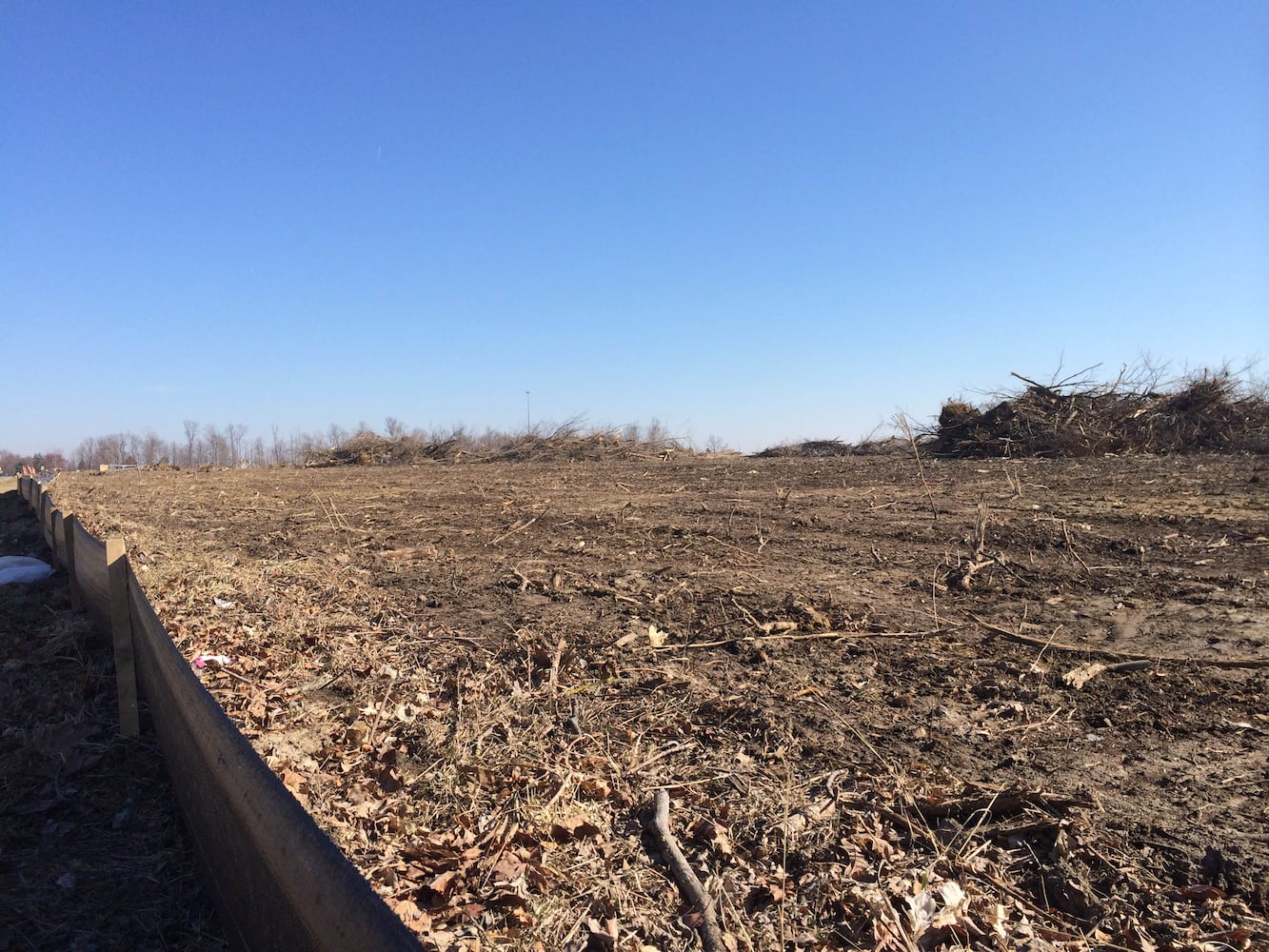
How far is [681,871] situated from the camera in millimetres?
2303

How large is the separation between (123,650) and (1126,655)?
5258mm

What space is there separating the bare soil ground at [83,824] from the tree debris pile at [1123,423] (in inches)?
607

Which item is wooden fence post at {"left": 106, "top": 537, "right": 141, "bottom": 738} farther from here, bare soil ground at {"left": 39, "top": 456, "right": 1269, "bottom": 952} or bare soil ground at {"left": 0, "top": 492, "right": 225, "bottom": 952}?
bare soil ground at {"left": 39, "top": 456, "right": 1269, "bottom": 952}

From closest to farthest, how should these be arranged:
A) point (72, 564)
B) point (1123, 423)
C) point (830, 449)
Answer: point (72, 564)
point (1123, 423)
point (830, 449)

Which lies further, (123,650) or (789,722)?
(123,650)

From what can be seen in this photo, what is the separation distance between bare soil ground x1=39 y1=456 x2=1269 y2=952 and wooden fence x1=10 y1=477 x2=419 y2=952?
1.25ft

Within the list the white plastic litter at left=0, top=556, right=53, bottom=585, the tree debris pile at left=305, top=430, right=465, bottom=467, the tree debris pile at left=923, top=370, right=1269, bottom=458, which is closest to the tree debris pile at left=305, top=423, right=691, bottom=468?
the tree debris pile at left=305, top=430, right=465, bottom=467

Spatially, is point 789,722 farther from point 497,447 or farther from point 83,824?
point 497,447

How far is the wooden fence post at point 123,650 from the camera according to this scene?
3.81 m

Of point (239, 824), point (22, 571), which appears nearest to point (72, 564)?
point (22, 571)

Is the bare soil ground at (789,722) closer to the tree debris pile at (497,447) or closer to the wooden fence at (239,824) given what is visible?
the wooden fence at (239,824)

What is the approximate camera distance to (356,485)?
16.2 metres

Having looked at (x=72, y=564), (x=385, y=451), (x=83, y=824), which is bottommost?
(x=83, y=824)

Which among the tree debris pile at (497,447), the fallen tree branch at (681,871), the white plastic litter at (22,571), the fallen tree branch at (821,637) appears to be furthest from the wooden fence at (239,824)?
the tree debris pile at (497,447)
